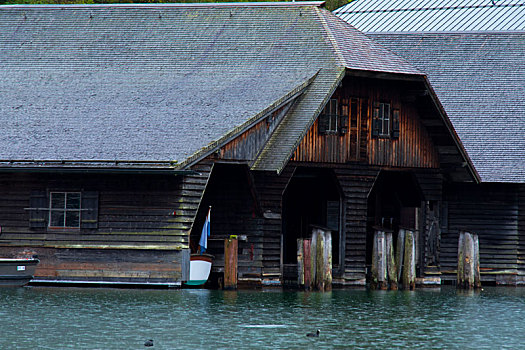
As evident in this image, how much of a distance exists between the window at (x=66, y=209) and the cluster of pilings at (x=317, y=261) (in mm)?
7209

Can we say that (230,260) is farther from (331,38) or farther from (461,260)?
(331,38)

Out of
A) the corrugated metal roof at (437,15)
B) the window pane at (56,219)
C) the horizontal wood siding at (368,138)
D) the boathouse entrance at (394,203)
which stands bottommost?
the window pane at (56,219)

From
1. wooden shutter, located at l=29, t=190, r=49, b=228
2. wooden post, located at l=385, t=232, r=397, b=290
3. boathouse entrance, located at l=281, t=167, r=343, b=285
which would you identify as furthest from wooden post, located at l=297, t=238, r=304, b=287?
wooden shutter, located at l=29, t=190, r=49, b=228

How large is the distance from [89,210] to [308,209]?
434 inches

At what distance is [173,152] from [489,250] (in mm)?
15534

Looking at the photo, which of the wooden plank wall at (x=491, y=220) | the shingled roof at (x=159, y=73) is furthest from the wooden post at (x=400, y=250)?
the shingled roof at (x=159, y=73)

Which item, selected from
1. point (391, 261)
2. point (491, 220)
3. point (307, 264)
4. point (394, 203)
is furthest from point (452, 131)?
point (307, 264)

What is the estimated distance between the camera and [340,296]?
37.1 metres

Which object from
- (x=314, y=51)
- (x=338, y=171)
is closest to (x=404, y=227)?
(x=338, y=171)

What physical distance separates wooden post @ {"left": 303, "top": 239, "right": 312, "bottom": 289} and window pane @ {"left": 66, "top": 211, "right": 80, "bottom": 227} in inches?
284

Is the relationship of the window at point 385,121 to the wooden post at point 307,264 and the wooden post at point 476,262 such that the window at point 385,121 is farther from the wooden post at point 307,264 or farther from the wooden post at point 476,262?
the wooden post at point 307,264

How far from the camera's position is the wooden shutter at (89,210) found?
36094 millimetres

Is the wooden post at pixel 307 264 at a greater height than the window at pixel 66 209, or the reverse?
the window at pixel 66 209

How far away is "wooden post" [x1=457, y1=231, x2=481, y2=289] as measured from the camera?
41.2m
